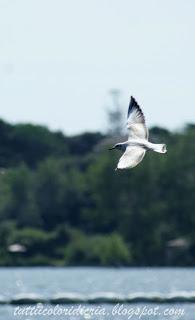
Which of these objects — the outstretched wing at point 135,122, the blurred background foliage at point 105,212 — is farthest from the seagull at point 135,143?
the blurred background foliage at point 105,212

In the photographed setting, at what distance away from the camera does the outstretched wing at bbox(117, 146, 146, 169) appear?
3992 cm

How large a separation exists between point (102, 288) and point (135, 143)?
34102 mm

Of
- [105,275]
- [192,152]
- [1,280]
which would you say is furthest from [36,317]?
A: [192,152]

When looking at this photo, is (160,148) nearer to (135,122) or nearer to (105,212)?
(135,122)

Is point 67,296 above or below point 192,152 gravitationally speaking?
below

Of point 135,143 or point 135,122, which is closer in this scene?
point 135,143

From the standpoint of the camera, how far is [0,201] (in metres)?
126

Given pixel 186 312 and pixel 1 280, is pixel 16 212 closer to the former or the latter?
pixel 1 280

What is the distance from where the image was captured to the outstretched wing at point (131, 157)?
39925 millimetres

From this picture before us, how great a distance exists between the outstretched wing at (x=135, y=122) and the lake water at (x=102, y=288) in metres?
11.1

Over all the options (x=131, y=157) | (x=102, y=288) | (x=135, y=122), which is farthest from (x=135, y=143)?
(x=102, y=288)

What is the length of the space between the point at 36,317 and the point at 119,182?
63.2 m

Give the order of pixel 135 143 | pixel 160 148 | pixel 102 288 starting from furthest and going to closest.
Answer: pixel 102 288 → pixel 135 143 → pixel 160 148

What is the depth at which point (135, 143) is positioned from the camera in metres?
41.6
